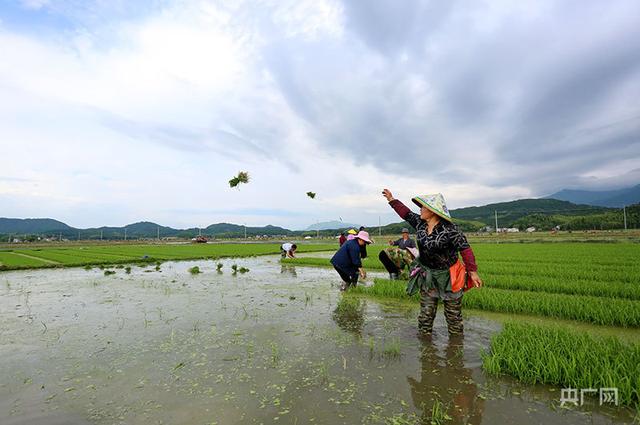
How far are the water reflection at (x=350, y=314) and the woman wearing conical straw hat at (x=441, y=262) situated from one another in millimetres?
982

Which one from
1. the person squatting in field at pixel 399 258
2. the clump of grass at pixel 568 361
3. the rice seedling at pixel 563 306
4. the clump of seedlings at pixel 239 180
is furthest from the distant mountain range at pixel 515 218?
the clump of grass at pixel 568 361

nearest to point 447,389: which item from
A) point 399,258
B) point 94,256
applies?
point 399,258

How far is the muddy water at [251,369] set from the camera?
2.63 metres

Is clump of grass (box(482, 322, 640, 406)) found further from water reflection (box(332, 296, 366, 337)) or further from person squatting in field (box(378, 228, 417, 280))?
person squatting in field (box(378, 228, 417, 280))

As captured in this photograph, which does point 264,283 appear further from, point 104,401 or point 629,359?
point 629,359

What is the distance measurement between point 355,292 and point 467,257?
4159 millimetres

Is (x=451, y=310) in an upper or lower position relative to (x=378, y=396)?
upper

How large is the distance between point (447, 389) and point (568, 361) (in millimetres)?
1229

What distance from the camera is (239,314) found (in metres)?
5.92

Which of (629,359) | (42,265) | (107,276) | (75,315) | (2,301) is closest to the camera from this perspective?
(629,359)

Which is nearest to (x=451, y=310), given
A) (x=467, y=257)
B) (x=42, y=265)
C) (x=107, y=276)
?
(x=467, y=257)

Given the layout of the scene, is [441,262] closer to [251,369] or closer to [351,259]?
[251,369]

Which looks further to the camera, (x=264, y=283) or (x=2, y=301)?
(x=264, y=283)

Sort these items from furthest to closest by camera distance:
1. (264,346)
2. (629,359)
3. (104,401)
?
(264,346) < (629,359) < (104,401)
